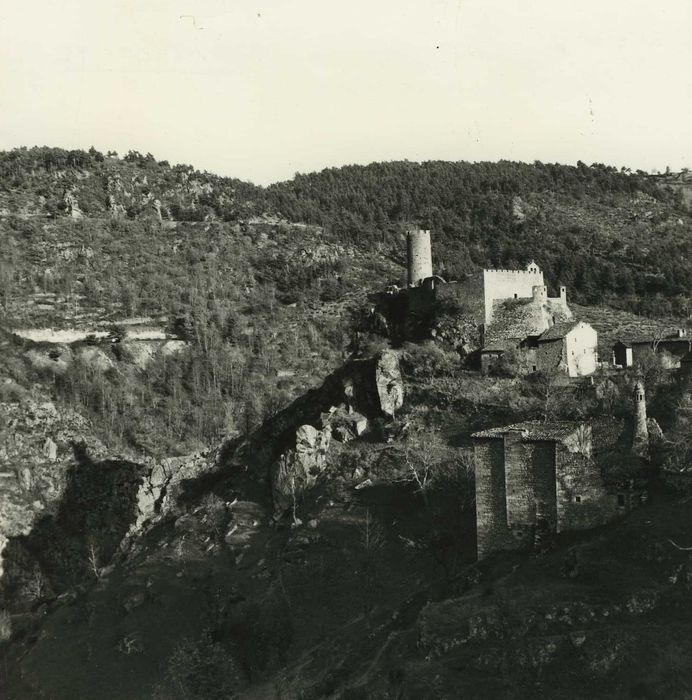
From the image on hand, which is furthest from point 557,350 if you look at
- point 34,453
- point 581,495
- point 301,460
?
point 34,453

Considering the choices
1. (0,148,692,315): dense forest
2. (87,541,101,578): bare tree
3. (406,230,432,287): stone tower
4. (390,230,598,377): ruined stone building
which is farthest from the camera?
(0,148,692,315): dense forest

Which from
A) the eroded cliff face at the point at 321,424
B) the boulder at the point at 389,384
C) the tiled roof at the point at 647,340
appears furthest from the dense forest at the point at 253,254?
the boulder at the point at 389,384

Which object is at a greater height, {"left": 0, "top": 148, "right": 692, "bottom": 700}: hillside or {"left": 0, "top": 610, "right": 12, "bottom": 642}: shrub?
{"left": 0, "top": 148, "right": 692, "bottom": 700}: hillside

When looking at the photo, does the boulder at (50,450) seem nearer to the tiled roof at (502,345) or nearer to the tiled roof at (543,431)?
the tiled roof at (502,345)

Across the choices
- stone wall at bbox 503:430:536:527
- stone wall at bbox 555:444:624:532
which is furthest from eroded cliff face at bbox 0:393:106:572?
stone wall at bbox 555:444:624:532

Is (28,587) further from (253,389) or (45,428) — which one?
(253,389)

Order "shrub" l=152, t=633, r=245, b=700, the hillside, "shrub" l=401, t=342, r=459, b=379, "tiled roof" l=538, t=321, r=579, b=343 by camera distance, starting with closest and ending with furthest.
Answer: the hillside, "shrub" l=152, t=633, r=245, b=700, "tiled roof" l=538, t=321, r=579, b=343, "shrub" l=401, t=342, r=459, b=379

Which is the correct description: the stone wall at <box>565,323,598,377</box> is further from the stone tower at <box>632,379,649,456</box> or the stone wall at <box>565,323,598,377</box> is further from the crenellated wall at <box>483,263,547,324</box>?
the stone tower at <box>632,379,649,456</box>

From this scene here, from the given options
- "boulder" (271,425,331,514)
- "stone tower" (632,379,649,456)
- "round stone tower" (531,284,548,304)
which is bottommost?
"boulder" (271,425,331,514)
